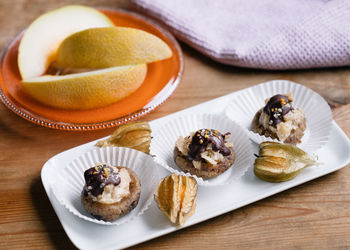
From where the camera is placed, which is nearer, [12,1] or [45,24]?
[45,24]

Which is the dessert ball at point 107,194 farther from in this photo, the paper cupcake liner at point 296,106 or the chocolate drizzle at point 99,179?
the paper cupcake liner at point 296,106

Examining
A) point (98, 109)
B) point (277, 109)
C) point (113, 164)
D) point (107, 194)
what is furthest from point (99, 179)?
point (277, 109)

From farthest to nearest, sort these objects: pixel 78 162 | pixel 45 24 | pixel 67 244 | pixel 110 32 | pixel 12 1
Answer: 1. pixel 12 1
2. pixel 45 24
3. pixel 110 32
4. pixel 78 162
5. pixel 67 244

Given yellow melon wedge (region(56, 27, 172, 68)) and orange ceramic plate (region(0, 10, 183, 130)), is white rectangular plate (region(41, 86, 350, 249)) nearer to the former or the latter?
orange ceramic plate (region(0, 10, 183, 130))

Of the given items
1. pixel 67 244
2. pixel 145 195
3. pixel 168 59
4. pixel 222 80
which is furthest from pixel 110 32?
Result: pixel 67 244

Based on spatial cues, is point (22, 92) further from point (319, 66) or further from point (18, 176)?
point (319, 66)
